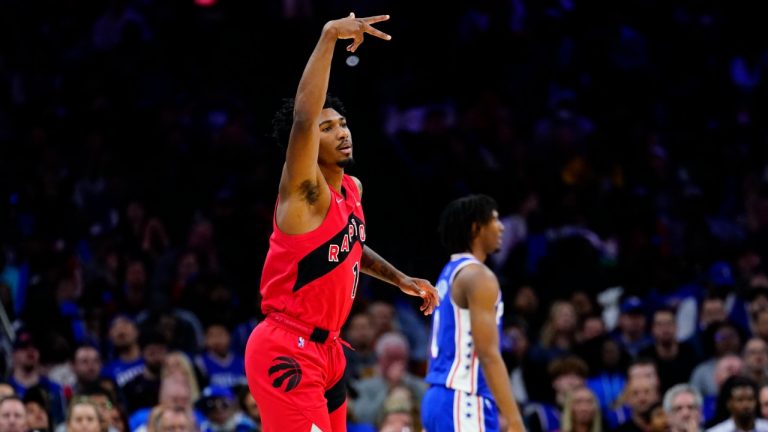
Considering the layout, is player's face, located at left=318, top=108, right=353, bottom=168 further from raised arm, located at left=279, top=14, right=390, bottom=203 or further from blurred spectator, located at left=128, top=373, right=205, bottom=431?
blurred spectator, located at left=128, top=373, right=205, bottom=431

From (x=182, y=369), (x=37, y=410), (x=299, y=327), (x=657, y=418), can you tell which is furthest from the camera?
(x=182, y=369)

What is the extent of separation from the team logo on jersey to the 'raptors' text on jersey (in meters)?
1.55

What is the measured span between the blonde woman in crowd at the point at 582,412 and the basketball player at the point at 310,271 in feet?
14.2

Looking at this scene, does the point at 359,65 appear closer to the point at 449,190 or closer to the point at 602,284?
the point at 449,190

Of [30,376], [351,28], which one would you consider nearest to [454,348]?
[351,28]

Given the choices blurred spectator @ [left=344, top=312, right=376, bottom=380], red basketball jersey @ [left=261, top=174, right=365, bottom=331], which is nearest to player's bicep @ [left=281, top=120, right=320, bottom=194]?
red basketball jersey @ [left=261, top=174, right=365, bottom=331]

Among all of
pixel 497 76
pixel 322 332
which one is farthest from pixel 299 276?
pixel 497 76

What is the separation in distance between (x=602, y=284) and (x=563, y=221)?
85 cm

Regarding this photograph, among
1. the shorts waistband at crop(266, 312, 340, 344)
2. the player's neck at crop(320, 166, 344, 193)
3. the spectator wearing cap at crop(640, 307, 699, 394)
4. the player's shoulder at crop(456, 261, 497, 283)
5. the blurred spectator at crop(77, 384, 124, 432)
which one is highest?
the player's neck at crop(320, 166, 344, 193)

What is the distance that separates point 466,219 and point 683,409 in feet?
10.3

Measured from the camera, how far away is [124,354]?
10.5m

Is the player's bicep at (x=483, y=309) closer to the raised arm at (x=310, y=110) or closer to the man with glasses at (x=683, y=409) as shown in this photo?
Answer: the raised arm at (x=310, y=110)

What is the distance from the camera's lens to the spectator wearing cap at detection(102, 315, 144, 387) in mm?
10359

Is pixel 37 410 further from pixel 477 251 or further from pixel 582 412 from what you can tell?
pixel 582 412
